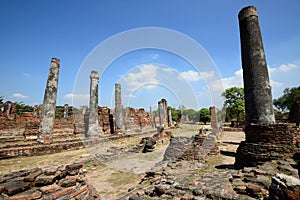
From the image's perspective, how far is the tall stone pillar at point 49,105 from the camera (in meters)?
Result: 9.94

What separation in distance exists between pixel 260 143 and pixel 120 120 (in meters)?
12.7

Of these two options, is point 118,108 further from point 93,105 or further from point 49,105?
point 49,105

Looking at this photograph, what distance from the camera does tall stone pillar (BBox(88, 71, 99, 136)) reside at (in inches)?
503

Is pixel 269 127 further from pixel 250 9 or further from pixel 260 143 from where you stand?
pixel 250 9

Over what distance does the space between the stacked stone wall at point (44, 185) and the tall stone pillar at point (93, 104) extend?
31.9 ft

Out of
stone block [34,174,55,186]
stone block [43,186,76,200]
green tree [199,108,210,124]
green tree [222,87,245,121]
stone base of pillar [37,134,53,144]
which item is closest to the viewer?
stone block [43,186,76,200]

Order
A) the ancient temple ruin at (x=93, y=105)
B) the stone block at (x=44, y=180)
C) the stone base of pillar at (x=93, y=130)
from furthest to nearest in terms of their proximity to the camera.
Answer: the ancient temple ruin at (x=93, y=105) → the stone base of pillar at (x=93, y=130) → the stone block at (x=44, y=180)

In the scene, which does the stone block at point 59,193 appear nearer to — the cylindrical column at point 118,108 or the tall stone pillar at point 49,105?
the tall stone pillar at point 49,105

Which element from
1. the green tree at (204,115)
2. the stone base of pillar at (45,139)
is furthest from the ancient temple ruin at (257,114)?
the green tree at (204,115)

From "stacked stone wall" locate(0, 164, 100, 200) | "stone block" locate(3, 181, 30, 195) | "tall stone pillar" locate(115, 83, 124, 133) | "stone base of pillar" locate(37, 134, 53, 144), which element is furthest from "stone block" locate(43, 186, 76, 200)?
"tall stone pillar" locate(115, 83, 124, 133)

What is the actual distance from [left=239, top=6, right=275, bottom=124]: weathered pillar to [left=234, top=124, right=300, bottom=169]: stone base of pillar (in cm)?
49

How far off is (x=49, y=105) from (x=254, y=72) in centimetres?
1104

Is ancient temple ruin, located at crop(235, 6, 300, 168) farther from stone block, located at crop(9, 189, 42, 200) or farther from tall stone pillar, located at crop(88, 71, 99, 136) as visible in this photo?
tall stone pillar, located at crop(88, 71, 99, 136)

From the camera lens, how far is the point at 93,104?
13.3 m
